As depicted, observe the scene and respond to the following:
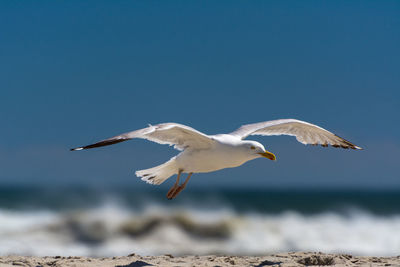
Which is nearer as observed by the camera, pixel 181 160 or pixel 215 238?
Result: pixel 181 160

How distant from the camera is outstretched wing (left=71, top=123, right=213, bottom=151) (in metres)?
6.55

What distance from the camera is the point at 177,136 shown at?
24.6 feet

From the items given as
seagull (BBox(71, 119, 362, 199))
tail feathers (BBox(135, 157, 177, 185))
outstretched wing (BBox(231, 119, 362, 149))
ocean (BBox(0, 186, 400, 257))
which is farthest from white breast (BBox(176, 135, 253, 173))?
ocean (BBox(0, 186, 400, 257))

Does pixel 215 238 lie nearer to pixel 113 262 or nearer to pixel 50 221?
pixel 50 221

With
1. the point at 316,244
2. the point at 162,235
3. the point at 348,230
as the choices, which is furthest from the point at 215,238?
the point at 348,230

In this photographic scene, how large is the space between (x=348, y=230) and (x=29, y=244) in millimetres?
9824

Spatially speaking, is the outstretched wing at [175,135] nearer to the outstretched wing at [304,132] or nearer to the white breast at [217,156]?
the white breast at [217,156]

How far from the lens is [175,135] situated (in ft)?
24.5

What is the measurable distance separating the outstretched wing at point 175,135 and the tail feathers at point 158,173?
1.73 ft

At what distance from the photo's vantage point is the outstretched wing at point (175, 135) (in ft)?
21.5

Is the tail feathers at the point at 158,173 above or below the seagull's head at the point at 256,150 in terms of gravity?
below

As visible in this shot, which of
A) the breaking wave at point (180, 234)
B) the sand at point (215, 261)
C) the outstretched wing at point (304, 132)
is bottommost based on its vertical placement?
the sand at point (215, 261)

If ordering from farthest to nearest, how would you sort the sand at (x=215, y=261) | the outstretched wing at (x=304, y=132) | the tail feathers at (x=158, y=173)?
the outstretched wing at (x=304, y=132)
the tail feathers at (x=158, y=173)
the sand at (x=215, y=261)

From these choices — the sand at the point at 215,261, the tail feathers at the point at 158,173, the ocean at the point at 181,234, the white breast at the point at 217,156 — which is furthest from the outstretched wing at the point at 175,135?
the ocean at the point at 181,234
